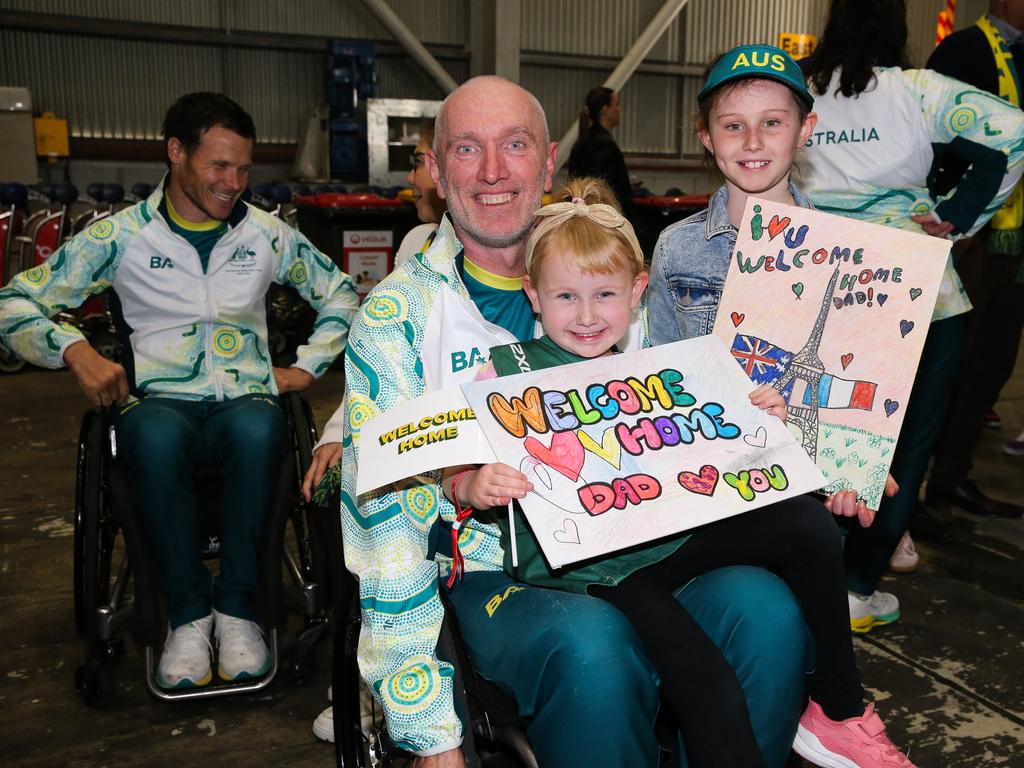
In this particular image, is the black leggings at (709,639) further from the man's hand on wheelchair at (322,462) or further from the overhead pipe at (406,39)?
the overhead pipe at (406,39)

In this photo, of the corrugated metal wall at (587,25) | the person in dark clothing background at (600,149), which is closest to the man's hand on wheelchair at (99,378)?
the person in dark clothing background at (600,149)

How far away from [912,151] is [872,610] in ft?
4.17

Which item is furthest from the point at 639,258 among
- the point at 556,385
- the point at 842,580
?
the point at 842,580

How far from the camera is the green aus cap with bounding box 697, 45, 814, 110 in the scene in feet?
5.21

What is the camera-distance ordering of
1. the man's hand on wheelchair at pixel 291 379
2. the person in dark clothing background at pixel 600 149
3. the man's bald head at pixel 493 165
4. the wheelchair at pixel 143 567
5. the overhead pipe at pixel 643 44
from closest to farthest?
the man's bald head at pixel 493 165, the wheelchair at pixel 143 567, the man's hand on wheelchair at pixel 291 379, the person in dark clothing background at pixel 600 149, the overhead pipe at pixel 643 44

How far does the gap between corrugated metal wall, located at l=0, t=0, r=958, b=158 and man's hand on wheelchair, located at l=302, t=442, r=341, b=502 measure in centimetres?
1066

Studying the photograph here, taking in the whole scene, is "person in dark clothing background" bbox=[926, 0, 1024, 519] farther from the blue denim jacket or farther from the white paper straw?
the white paper straw

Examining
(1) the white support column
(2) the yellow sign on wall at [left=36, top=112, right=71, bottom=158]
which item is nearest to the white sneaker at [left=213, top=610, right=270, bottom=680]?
(2) the yellow sign on wall at [left=36, top=112, right=71, bottom=158]

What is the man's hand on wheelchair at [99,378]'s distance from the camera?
221 centimetres

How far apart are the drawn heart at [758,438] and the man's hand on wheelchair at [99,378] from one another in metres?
1.55

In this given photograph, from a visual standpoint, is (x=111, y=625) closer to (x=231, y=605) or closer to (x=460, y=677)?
(x=231, y=605)

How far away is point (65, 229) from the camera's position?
674 centimetres

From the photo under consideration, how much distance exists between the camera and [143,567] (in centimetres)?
220

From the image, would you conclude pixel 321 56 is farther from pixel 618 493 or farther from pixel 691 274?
pixel 618 493
